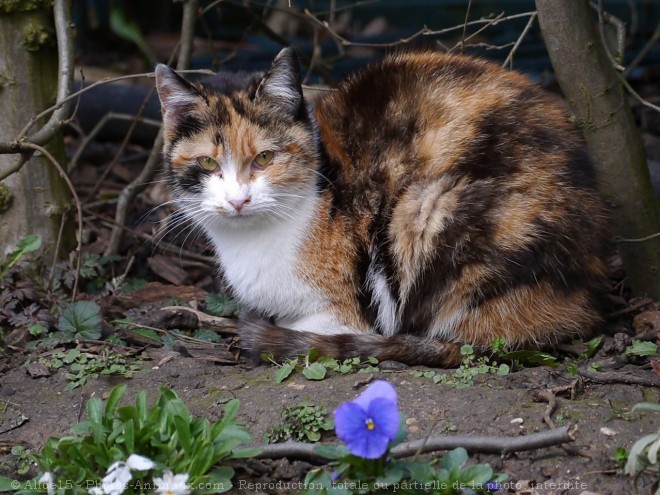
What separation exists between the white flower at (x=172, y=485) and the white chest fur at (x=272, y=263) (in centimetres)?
145

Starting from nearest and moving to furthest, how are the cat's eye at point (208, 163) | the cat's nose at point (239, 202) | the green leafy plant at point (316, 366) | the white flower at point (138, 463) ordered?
the white flower at point (138, 463)
the green leafy plant at point (316, 366)
the cat's nose at point (239, 202)
the cat's eye at point (208, 163)

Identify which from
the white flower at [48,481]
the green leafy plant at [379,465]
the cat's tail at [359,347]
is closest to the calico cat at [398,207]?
the cat's tail at [359,347]

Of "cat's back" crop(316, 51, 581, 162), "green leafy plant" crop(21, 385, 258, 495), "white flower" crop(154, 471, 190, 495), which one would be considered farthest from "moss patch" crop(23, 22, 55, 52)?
"white flower" crop(154, 471, 190, 495)

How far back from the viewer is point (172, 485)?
2.77 meters

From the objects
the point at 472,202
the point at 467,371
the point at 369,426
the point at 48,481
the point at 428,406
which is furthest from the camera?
the point at 472,202

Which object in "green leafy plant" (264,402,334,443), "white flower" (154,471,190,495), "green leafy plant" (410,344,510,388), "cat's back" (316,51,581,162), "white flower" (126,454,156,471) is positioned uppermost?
"cat's back" (316,51,581,162)

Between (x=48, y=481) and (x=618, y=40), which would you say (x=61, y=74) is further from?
(x=618, y=40)

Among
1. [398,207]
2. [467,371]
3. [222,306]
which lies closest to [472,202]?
[398,207]

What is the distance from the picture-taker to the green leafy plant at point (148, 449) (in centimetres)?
287

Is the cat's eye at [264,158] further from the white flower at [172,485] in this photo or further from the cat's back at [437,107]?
the white flower at [172,485]

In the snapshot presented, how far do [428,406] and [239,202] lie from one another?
1200 millimetres

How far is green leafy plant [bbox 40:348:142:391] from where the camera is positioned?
385cm

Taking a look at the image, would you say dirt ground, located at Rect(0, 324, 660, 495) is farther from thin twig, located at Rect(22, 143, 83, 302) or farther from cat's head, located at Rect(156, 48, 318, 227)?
cat's head, located at Rect(156, 48, 318, 227)

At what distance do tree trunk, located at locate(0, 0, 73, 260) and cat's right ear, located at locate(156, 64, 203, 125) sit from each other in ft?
3.02
